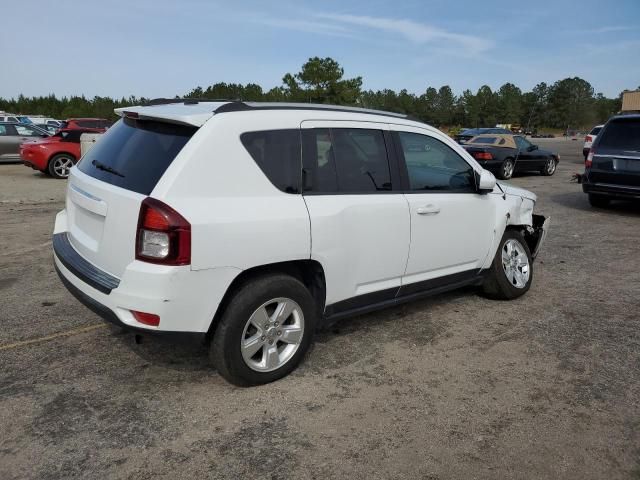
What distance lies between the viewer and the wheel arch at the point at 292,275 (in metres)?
3.22

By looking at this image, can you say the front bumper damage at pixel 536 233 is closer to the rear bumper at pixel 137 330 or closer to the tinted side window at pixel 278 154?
the tinted side window at pixel 278 154

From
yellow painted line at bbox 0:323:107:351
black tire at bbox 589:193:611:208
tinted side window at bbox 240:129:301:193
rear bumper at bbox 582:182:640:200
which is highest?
tinted side window at bbox 240:129:301:193

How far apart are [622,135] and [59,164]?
535 inches

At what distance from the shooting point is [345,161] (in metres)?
3.75

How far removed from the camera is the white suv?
9.77ft

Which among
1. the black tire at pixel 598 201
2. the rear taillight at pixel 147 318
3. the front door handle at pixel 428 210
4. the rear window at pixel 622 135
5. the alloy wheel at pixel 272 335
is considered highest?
the rear window at pixel 622 135

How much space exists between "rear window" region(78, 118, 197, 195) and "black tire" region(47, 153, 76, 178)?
12323 millimetres

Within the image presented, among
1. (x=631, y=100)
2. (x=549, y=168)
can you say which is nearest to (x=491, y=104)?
(x=631, y=100)

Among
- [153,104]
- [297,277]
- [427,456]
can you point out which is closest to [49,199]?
[153,104]

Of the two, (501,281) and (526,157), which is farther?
(526,157)

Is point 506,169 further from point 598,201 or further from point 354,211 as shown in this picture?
point 354,211

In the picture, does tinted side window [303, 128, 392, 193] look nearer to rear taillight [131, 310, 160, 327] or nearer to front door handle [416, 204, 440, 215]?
front door handle [416, 204, 440, 215]

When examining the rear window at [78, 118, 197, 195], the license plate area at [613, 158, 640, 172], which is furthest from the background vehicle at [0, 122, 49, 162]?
the license plate area at [613, 158, 640, 172]

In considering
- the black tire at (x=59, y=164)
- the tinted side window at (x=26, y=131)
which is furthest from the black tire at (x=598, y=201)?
the tinted side window at (x=26, y=131)
